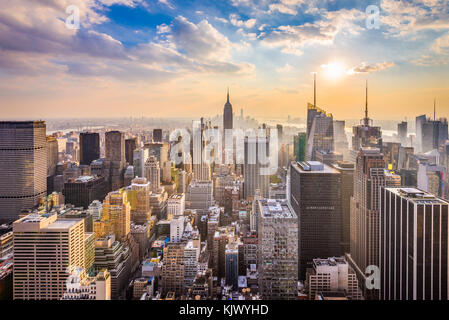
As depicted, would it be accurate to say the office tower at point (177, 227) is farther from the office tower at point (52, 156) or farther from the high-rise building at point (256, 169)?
the office tower at point (52, 156)

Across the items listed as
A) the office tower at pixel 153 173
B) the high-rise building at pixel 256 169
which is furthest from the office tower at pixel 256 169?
the office tower at pixel 153 173

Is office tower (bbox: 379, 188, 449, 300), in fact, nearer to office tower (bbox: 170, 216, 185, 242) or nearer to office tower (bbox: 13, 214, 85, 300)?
office tower (bbox: 170, 216, 185, 242)

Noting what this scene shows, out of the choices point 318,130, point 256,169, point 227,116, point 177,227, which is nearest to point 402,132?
point 318,130

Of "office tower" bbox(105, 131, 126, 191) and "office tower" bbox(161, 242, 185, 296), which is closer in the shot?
"office tower" bbox(161, 242, 185, 296)

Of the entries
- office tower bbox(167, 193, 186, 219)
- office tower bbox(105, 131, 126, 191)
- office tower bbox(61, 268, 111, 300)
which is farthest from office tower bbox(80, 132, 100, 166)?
office tower bbox(61, 268, 111, 300)

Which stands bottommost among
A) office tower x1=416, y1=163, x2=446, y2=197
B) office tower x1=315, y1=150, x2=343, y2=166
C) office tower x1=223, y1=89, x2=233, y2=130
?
office tower x1=416, y1=163, x2=446, y2=197
